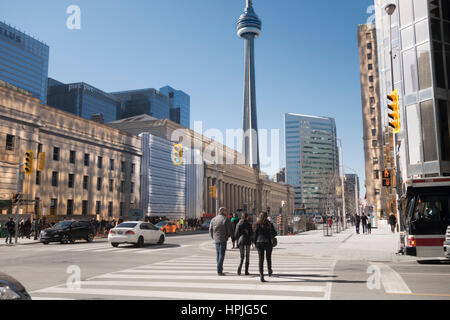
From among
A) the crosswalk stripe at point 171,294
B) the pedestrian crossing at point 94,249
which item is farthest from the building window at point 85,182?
the crosswalk stripe at point 171,294

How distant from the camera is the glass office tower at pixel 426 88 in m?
26.1

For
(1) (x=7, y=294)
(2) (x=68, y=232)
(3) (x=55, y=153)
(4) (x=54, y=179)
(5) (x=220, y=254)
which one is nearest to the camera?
(1) (x=7, y=294)

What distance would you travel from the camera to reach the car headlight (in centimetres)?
500

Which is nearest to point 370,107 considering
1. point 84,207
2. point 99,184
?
point 99,184

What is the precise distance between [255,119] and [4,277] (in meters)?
192

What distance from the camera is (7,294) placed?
5051 millimetres

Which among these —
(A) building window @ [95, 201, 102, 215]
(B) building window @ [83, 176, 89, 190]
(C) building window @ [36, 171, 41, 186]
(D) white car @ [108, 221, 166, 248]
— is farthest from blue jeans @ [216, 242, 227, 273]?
(A) building window @ [95, 201, 102, 215]

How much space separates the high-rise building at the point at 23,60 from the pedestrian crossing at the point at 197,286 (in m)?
142

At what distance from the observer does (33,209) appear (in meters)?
41.3

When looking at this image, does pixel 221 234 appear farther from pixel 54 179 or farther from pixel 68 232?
pixel 54 179

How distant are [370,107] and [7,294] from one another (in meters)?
92.3

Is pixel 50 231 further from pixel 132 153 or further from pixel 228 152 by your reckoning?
pixel 228 152
